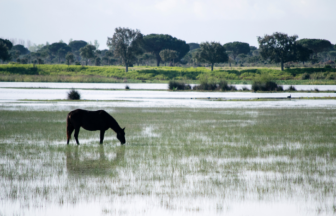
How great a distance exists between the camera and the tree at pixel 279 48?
404ft

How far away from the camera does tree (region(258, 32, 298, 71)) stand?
123 meters

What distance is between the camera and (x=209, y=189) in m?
9.88

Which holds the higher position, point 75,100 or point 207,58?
point 207,58

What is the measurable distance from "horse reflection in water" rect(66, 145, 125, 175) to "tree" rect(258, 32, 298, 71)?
115 metres

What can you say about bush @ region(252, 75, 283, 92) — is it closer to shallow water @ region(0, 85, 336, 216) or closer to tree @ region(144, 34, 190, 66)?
shallow water @ region(0, 85, 336, 216)

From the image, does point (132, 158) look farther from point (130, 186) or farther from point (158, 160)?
point (130, 186)

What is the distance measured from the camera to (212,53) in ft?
434

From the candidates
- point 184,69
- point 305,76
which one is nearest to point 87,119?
point 305,76

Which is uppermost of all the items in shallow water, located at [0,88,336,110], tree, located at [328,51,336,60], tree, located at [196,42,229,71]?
tree, located at [328,51,336,60]

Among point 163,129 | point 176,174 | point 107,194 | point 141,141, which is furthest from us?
point 163,129

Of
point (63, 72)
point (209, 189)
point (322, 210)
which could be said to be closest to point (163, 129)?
point (209, 189)

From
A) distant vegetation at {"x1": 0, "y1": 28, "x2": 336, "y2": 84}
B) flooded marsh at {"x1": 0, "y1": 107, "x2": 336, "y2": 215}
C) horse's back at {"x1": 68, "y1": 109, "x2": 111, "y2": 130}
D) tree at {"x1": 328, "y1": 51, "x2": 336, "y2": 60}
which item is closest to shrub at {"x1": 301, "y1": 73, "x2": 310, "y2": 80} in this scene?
distant vegetation at {"x1": 0, "y1": 28, "x2": 336, "y2": 84}

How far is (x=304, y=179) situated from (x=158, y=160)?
4872 millimetres

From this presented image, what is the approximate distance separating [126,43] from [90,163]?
127455 millimetres
